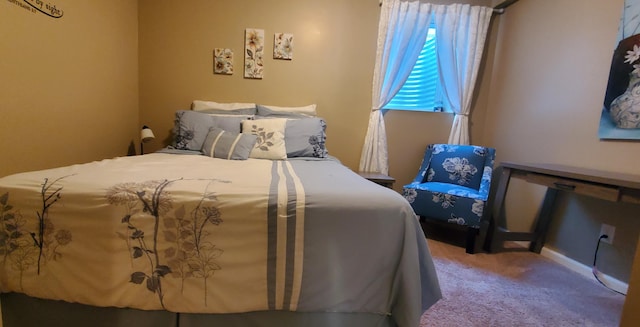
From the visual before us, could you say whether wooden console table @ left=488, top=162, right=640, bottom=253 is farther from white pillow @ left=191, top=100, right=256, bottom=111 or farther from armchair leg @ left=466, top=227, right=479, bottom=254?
white pillow @ left=191, top=100, right=256, bottom=111

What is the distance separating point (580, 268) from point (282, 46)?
2970 mm

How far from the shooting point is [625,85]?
161cm

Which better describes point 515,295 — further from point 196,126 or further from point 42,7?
point 42,7

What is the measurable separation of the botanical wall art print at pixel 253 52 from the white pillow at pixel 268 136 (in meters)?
0.66

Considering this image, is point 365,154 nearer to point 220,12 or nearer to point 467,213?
point 467,213

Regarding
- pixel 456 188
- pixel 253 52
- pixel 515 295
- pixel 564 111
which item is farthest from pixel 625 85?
pixel 253 52

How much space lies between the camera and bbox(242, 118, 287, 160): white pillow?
78.5 inches

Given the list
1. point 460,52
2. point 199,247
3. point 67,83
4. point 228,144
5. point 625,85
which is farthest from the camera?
point 460,52

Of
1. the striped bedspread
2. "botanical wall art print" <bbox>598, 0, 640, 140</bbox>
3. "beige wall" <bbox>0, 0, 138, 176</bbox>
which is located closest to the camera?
the striped bedspread

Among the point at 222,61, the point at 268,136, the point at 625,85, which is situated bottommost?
the point at 268,136

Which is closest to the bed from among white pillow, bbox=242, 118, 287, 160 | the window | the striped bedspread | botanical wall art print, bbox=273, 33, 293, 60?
the striped bedspread

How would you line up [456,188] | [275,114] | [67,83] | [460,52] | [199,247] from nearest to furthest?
[199,247]
[67,83]
[456,188]
[275,114]
[460,52]

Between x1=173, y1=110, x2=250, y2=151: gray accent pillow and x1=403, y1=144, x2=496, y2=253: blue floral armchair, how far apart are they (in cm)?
162

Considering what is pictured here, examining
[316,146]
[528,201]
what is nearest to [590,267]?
[528,201]
